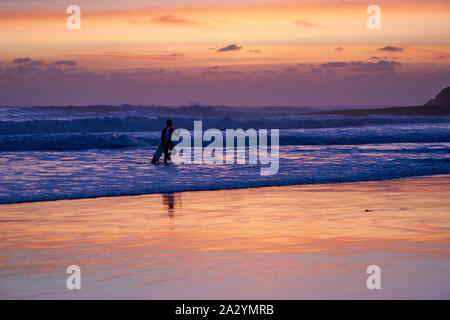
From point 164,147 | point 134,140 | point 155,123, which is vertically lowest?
point 164,147

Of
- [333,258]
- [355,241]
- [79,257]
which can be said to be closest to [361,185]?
[355,241]

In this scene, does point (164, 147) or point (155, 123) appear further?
point (155, 123)

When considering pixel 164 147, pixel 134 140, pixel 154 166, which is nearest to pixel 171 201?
pixel 154 166

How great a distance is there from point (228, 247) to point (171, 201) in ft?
15.5

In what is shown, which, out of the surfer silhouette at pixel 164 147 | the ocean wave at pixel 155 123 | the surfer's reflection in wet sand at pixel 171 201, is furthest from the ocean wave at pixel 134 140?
the surfer's reflection in wet sand at pixel 171 201

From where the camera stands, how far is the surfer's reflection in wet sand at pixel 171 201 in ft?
35.8

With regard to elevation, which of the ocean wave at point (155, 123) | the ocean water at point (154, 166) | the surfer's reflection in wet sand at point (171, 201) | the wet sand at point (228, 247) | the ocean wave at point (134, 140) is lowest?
the wet sand at point (228, 247)

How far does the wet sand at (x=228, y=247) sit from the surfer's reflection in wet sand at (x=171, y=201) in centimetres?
4

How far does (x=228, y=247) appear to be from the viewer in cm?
777

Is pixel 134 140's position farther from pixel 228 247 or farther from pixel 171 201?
pixel 228 247

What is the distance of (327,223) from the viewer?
9438mm

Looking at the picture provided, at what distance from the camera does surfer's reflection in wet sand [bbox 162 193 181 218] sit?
10.9m

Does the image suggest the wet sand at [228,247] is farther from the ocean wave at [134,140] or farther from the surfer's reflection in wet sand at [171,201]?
the ocean wave at [134,140]
